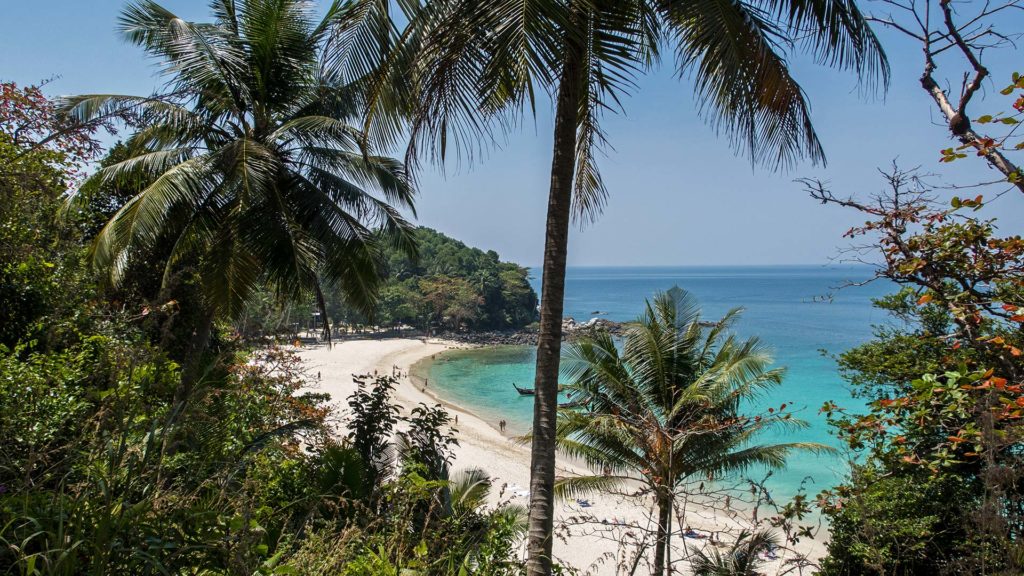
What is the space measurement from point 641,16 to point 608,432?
21.3 feet

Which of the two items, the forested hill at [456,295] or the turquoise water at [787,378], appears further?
the forested hill at [456,295]

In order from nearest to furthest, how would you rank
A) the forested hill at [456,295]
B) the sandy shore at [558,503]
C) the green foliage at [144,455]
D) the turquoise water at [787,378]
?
the green foliage at [144,455] < the sandy shore at [558,503] < the turquoise water at [787,378] < the forested hill at [456,295]

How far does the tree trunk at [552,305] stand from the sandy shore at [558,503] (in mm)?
522

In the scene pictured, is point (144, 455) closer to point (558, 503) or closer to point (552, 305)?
point (552, 305)

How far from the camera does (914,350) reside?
1020 cm

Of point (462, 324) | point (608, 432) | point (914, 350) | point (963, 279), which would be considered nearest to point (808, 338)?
point (462, 324)

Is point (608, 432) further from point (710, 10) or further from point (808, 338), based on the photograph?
point (808, 338)

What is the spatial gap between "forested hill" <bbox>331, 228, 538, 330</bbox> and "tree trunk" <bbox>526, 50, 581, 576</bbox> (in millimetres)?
50169

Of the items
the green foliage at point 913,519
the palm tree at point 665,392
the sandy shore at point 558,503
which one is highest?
the palm tree at point 665,392

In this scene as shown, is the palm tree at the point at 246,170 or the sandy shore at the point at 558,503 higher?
the palm tree at the point at 246,170

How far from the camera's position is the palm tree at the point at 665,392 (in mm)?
8414

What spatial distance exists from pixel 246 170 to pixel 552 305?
173 inches

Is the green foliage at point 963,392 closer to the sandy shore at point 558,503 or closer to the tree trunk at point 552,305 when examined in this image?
the sandy shore at point 558,503

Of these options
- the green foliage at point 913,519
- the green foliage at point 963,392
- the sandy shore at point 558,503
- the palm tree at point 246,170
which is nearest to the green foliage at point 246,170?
the palm tree at point 246,170
